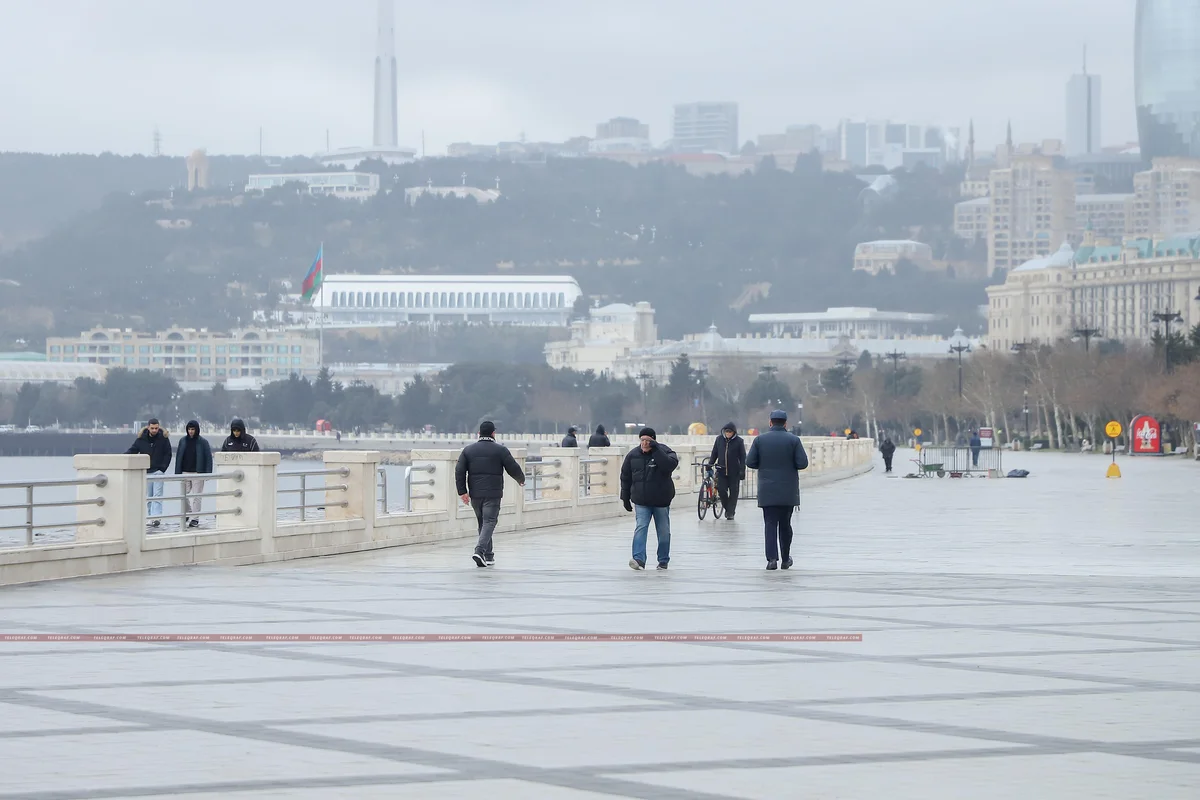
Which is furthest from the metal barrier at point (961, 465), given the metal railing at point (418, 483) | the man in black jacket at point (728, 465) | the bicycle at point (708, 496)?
the metal railing at point (418, 483)

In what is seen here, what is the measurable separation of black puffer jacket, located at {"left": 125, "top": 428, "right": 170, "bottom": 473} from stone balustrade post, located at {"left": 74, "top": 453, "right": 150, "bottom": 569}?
17.5 feet

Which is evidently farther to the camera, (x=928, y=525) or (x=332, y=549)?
(x=928, y=525)

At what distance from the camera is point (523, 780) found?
968cm

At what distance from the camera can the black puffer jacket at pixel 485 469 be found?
23.4m

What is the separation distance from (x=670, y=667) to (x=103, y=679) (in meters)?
3.51

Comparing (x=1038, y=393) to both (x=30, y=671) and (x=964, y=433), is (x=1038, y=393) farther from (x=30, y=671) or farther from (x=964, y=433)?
(x=30, y=671)

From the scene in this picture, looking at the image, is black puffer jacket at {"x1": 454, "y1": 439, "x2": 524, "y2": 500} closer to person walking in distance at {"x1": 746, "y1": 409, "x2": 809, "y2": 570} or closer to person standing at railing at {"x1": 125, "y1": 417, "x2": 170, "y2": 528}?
person walking in distance at {"x1": 746, "y1": 409, "x2": 809, "y2": 570}

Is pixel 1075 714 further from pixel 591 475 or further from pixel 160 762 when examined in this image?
pixel 591 475

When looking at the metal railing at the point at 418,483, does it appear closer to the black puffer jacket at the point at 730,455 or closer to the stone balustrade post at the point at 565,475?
the stone balustrade post at the point at 565,475

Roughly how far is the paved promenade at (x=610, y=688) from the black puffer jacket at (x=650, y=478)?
0.88 m

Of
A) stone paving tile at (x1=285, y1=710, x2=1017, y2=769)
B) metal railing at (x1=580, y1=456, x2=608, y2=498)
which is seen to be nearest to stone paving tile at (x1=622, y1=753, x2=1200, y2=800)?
stone paving tile at (x1=285, y1=710, x2=1017, y2=769)

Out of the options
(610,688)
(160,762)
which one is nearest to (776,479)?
(610,688)

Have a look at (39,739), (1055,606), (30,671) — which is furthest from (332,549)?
(39,739)

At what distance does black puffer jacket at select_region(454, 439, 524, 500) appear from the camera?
23.4 meters
